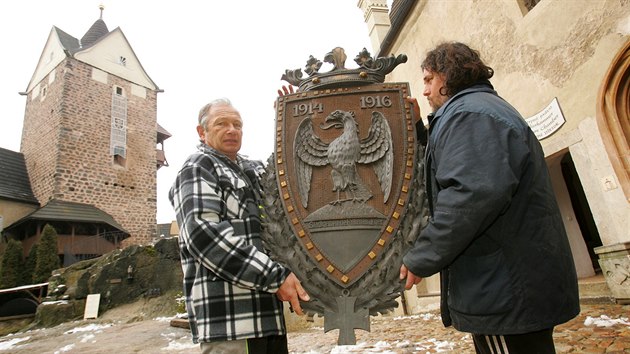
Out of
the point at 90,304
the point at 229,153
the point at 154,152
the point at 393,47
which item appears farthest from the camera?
the point at 154,152

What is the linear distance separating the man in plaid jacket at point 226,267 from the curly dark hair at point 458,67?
3.05 feet

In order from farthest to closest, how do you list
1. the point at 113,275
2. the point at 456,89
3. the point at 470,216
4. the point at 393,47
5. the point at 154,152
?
the point at 154,152 → the point at 113,275 → the point at 393,47 → the point at 456,89 → the point at 470,216

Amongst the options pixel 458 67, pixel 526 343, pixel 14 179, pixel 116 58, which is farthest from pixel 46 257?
pixel 526 343

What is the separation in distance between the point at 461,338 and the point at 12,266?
16.2 meters

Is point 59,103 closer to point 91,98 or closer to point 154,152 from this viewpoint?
point 91,98

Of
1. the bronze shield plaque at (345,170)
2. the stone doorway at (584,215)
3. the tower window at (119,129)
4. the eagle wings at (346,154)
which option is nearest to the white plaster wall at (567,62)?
the stone doorway at (584,215)

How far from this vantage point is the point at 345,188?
162cm

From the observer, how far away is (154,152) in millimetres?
19922

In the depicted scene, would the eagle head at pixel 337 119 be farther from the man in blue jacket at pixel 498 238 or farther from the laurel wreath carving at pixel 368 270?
the man in blue jacket at pixel 498 238

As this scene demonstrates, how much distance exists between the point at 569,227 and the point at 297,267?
20.2 ft

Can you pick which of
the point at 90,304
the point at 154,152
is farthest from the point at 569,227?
the point at 154,152

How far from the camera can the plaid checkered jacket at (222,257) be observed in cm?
126

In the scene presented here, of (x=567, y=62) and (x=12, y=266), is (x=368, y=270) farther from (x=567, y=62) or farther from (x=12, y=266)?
(x=12, y=266)

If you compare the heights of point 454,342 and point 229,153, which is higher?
point 229,153
